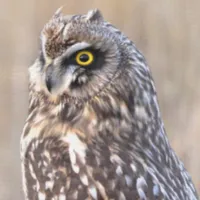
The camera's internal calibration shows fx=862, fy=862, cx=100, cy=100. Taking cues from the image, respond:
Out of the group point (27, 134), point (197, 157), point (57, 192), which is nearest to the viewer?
point (57, 192)

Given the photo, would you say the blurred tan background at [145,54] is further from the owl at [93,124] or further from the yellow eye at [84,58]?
the yellow eye at [84,58]

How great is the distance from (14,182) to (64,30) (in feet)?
6.76

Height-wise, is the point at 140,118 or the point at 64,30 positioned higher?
the point at 64,30

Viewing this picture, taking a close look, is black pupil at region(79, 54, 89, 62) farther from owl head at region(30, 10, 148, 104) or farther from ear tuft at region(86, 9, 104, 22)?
ear tuft at region(86, 9, 104, 22)

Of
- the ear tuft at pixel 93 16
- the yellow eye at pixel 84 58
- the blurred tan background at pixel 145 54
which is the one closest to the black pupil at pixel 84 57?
the yellow eye at pixel 84 58

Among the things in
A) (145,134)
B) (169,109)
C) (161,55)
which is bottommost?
(145,134)

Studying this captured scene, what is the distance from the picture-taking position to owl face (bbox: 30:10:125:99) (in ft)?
8.07

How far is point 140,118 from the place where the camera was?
261cm

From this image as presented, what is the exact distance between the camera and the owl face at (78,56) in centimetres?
246

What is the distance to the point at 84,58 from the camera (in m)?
2.48

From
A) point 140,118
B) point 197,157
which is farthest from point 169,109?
point 140,118

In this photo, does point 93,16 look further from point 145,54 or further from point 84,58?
point 145,54

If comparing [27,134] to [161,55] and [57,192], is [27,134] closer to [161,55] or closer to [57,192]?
[57,192]

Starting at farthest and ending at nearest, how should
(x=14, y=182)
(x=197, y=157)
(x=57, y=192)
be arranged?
(x=14, y=182), (x=197, y=157), (x=57, y=192)
